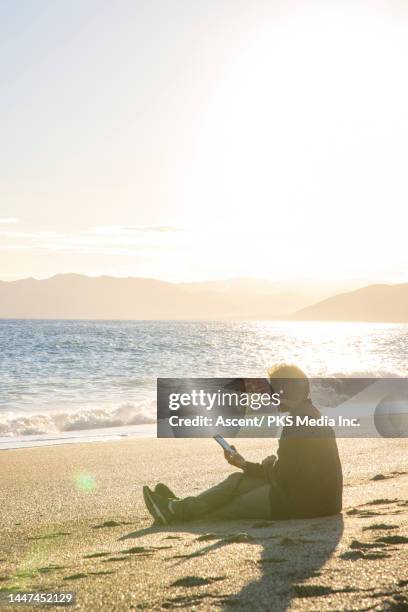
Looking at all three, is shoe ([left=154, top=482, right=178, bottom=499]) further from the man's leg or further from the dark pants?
the man's leg

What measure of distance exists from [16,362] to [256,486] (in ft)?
139

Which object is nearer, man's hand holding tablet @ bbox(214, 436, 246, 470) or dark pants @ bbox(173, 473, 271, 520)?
man's hand holding tablet @ bbox(214, 436, 246, 470)

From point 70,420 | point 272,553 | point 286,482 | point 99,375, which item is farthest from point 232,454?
point 99,375

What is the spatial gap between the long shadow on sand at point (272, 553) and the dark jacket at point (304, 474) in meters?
0.12

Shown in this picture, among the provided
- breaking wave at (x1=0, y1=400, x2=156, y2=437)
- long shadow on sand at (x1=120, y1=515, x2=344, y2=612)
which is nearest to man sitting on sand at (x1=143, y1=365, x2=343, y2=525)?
long shadow on sand at (x1=120, y1=515, x2=344, y2=612)

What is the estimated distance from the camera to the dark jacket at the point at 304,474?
6.28m

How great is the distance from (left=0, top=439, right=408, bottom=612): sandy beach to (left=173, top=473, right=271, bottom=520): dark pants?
13 centimetres

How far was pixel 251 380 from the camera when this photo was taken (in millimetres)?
34531

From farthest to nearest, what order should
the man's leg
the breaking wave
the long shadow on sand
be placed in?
the breaking wave
the man's leg
the long shadow on sand

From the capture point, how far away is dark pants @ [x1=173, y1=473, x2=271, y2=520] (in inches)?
257

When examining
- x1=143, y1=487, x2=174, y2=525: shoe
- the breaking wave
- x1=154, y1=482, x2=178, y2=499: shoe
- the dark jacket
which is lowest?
the breaking wave

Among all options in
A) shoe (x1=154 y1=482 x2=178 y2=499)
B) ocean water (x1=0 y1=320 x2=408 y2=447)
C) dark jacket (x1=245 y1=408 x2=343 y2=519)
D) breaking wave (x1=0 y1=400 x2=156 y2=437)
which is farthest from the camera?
ocean water (x1=0 y1=320 x2=408 y2=447)

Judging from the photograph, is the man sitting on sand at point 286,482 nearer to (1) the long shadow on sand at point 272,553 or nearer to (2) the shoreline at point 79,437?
(1) the long shadow on sand at point 272,553

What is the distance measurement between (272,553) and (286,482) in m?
1.38
